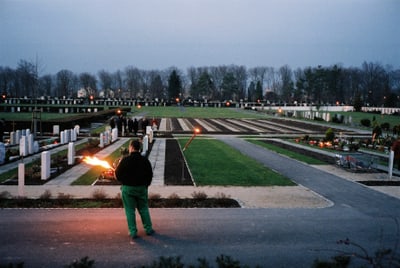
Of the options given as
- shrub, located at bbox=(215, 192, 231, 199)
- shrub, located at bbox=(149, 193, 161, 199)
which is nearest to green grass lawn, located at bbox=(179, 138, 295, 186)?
shrub, located at bbox=(215, 192, 231, 199)

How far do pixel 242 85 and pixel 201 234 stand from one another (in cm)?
17784

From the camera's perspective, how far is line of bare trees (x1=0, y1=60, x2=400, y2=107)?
140750 mm

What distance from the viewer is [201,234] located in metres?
8.82

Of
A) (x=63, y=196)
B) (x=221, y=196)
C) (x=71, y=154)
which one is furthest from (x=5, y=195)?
(x=71, y=154)

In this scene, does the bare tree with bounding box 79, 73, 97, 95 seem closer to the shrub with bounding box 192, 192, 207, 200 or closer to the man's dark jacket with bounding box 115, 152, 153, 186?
the shrub with bounding box 192, 192, 207, 200

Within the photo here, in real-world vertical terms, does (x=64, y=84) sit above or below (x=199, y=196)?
above

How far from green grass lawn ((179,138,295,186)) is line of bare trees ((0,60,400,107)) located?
100896mm

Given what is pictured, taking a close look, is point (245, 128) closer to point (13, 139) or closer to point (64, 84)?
point (13, 139)

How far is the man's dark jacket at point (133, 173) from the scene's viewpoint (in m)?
8.27

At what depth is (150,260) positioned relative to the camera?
7.21m

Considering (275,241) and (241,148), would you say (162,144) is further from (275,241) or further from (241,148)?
(275,241)

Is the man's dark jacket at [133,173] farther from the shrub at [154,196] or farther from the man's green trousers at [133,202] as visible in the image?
the shrub at [154,196]

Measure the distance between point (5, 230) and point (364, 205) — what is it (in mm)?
9798

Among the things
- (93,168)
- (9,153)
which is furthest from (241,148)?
(9,153)
